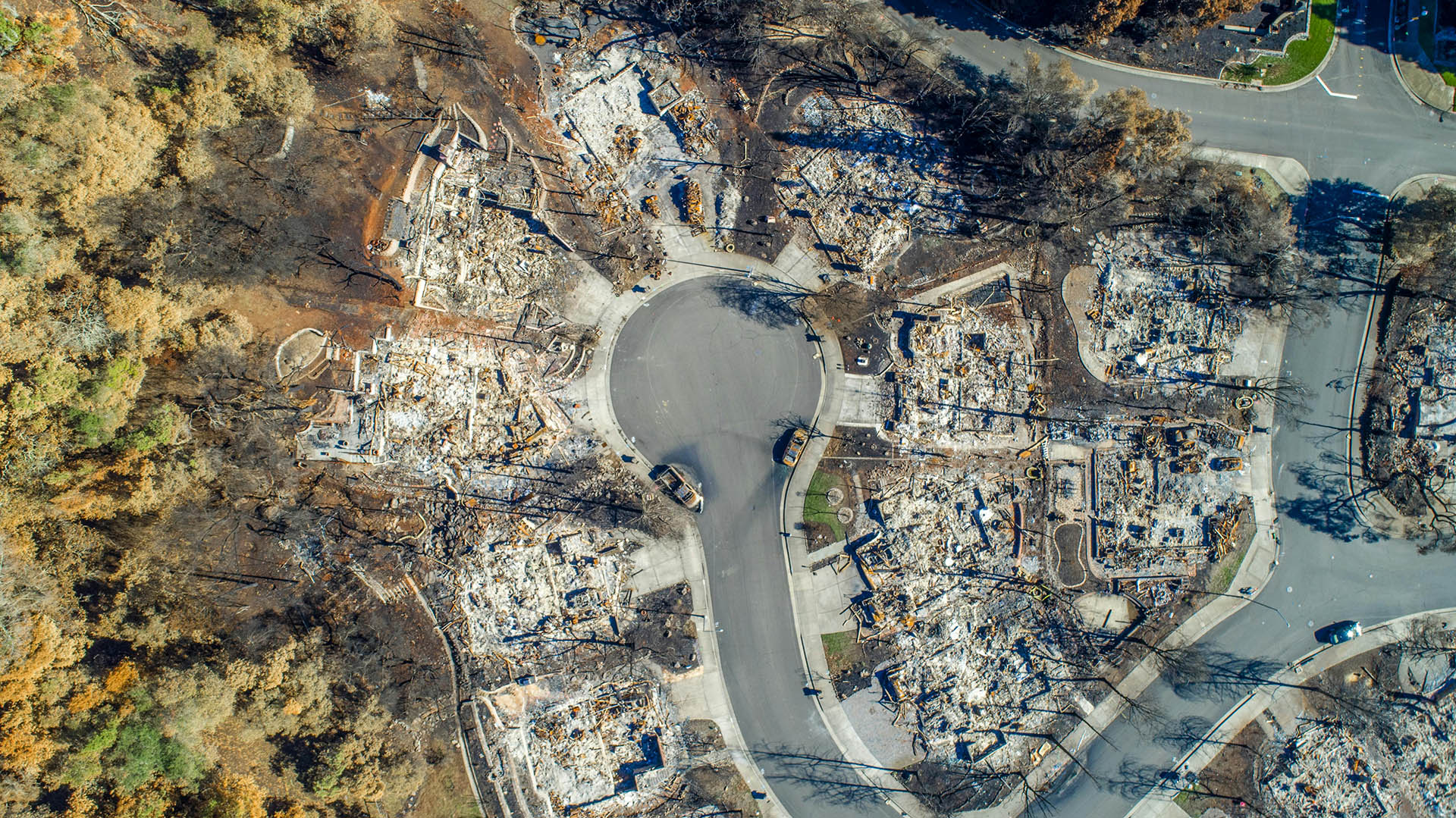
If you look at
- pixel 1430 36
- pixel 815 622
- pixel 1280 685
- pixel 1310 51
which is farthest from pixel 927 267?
pixel 1430 36

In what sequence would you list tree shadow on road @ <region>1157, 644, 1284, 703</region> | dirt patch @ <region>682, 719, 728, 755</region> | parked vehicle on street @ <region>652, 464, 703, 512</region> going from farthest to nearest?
tree shadow on road @ <region>1157, 644, 1284, 703</region>, dirt patch @ <region>682, 719, 728, 755</region>, parked vehicle on street @ <region>652, 464, 703, 512</region>

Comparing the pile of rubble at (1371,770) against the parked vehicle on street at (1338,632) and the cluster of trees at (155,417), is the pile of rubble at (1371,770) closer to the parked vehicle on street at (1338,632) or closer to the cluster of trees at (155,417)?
the parked vehicle on street at (1338,632)

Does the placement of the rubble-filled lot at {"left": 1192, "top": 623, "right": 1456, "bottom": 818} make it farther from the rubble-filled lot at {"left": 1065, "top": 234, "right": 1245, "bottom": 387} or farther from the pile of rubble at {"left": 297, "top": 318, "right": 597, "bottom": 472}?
the pile of rubble at {"left": 297, "top": 318, "right": 597, "bottom": 472}

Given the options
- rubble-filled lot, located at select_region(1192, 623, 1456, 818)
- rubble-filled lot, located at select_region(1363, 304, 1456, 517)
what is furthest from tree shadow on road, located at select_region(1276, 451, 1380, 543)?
rubble-filled lot, located at select_region(1192, 623, 1456, 818)

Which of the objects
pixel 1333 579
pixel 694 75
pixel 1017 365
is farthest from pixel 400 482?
pixel 1333 579

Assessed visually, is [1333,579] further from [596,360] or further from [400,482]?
[400,482]

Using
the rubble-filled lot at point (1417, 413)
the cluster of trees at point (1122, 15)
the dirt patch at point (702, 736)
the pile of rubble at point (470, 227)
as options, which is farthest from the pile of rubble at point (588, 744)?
the rubble-filled lot at point (1417, 413)

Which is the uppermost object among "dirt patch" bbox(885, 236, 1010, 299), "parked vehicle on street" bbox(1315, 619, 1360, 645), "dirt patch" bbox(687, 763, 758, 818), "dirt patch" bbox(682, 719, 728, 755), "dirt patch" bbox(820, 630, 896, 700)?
"dirt patch" bbox(885, 236, 1010, 299)
